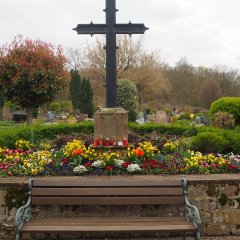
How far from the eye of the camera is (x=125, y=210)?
5027mm

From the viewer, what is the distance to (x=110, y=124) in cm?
680

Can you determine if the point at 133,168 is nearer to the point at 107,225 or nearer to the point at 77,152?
the point at 77,152

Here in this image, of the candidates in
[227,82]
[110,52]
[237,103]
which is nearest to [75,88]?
[227,82]

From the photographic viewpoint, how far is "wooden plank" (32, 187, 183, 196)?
477 centimetres

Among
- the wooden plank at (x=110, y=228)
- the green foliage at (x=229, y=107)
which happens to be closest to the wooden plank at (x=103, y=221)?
the wooden plank at (x=110, y=228)

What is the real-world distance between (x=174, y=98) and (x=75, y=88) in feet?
34.3

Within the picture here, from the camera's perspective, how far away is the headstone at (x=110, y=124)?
6770mm

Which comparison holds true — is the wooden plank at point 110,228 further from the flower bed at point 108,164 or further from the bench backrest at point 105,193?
the flower bed at point 108,164

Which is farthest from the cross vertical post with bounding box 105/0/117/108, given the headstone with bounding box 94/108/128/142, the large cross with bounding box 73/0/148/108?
the headstone with bounding box 94/108/128/142

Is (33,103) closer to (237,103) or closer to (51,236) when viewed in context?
(237,103)

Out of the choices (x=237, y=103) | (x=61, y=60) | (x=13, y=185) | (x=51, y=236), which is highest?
(x=61, y=60)

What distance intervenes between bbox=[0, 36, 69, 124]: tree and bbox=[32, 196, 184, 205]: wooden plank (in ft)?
48.3

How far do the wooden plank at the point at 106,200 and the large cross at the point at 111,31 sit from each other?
250cm

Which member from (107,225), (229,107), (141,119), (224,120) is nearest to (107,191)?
(107,225)
